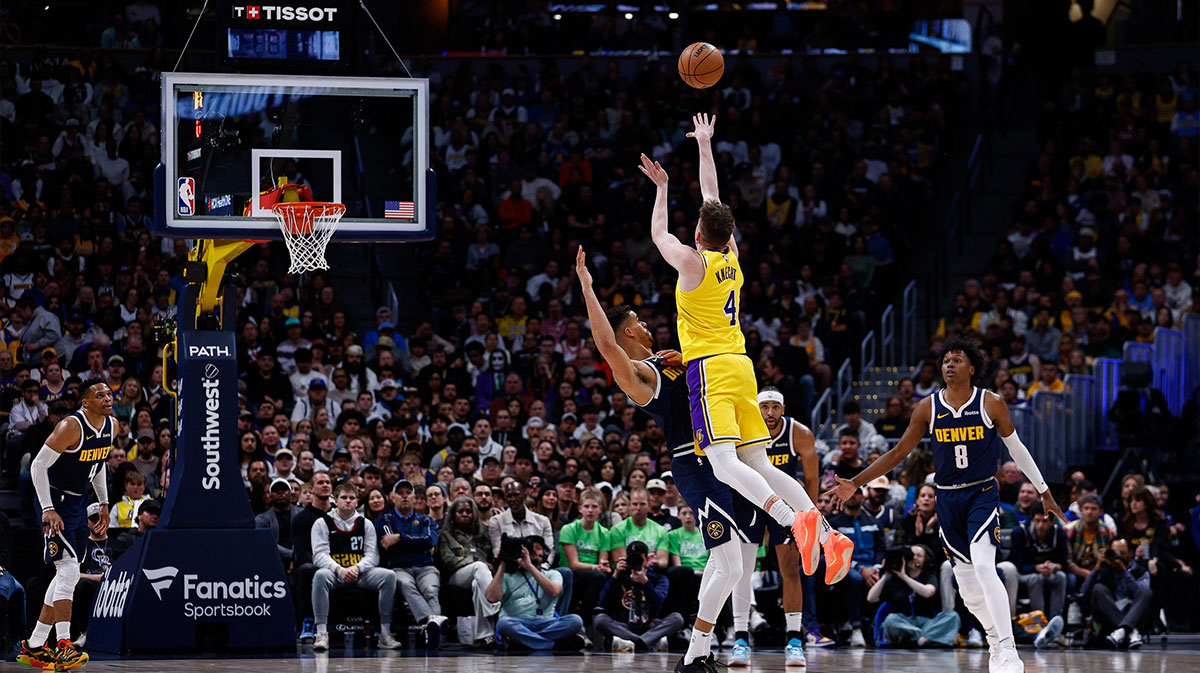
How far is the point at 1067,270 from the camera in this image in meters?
22.2

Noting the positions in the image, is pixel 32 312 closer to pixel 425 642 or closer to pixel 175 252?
pixel 175 252

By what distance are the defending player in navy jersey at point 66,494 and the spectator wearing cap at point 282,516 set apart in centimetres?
283

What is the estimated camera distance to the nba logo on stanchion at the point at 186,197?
472 inches

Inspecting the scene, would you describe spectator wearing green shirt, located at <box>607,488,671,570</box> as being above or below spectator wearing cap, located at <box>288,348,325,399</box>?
below

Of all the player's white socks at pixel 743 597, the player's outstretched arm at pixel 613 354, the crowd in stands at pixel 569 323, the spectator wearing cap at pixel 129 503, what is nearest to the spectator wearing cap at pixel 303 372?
the crowd in stands at pixel 569 323

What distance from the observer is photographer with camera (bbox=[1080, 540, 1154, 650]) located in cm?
1497

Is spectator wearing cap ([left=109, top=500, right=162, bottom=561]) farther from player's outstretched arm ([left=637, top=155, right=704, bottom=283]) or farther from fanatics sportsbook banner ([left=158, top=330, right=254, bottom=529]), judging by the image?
player's outstretched arm ([left=637, top=155, right=704, bottom=283])

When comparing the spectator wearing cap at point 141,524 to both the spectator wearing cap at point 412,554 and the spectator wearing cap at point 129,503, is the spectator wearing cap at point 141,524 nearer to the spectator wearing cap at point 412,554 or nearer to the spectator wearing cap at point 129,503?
the spectator wearing cap at point 129,503

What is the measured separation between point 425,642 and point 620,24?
1485cm

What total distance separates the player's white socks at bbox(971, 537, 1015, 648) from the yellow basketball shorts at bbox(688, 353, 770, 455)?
160cm

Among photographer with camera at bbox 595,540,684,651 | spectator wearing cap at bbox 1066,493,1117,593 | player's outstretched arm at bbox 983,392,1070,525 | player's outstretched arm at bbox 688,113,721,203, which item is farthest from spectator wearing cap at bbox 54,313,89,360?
player's outstretched arm at bbox 983,392,1070,525

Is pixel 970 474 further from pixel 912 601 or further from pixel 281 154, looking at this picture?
pixel 281 154

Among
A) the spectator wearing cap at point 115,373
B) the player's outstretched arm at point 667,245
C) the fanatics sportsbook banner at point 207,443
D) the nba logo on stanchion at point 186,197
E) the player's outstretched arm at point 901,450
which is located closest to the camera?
the player's outstretched arm at point 667,245

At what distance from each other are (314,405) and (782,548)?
7399 mm
